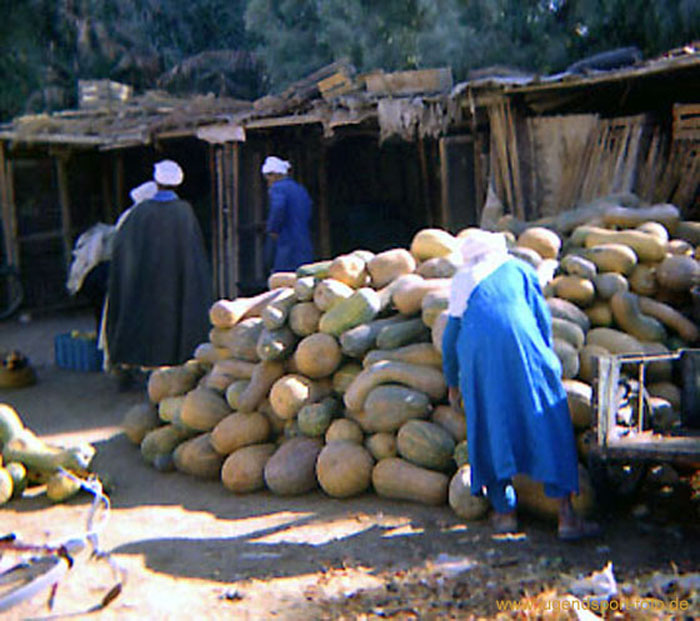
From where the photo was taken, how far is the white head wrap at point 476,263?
16.0 feet

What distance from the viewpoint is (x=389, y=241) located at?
15.3m

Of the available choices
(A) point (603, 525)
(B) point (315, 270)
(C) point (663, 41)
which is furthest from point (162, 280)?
(C) point (663, 41)

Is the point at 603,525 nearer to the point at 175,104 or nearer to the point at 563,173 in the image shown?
the point at 563,173

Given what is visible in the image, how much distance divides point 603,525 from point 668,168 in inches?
190

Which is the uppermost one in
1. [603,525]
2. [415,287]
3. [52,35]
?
[52,35]

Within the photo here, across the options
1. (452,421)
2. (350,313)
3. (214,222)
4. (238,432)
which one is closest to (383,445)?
(452,421)

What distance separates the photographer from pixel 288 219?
941cm

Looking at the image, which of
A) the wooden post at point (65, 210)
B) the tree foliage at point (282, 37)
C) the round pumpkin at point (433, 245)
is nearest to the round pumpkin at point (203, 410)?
the round pumpkin at point (433, 245)

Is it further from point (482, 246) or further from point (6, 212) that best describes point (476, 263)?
point (6, 212)

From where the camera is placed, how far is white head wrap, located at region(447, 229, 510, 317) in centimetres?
489

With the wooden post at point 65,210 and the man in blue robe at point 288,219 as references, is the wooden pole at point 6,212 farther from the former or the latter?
the man in blue robe at point 288,219

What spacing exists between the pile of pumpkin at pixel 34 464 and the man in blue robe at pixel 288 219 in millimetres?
3577

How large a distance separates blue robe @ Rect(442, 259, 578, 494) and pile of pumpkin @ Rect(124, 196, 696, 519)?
0.41 meters

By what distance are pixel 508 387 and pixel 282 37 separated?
13618 mm
